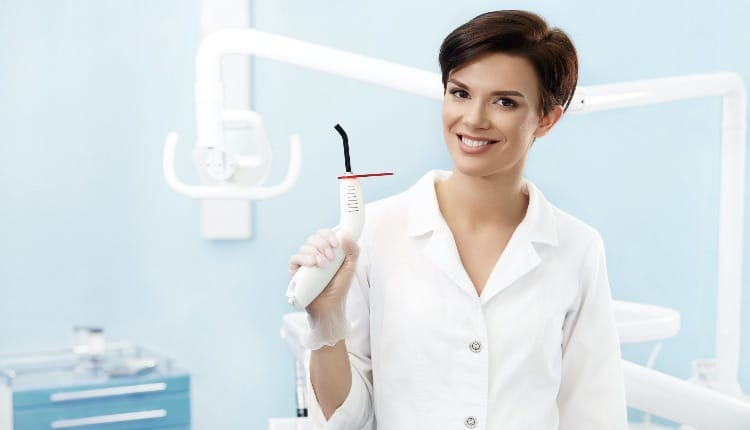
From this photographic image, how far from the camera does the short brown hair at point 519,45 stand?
140 centimetres

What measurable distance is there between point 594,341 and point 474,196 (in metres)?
0.32

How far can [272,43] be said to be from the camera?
1684mm

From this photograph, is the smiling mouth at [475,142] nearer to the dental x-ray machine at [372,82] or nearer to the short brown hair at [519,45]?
the short brown hair at [519,45]

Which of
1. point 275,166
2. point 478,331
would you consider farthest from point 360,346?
point 275,166

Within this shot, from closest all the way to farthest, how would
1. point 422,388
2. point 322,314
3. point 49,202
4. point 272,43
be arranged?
point 322,314 < point 422,388 < point 272,43 < point 49,202

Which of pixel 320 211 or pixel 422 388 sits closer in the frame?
pixel 422 388

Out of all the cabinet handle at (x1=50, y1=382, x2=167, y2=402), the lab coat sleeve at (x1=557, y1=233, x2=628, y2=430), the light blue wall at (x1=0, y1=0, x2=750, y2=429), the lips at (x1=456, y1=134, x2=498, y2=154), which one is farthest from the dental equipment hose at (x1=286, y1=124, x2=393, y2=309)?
the light blue wall at (x1=0, y1=0, x2=750, y2=429)

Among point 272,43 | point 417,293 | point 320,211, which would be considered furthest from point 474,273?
point 320,211

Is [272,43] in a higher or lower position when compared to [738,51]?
lower

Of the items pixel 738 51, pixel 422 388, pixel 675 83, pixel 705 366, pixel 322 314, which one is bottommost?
pixel 705 366

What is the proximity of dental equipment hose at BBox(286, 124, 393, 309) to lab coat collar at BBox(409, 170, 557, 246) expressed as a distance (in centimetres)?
20

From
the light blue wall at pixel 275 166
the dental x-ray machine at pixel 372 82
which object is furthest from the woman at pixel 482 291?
the light blue wall at pixel 275 166

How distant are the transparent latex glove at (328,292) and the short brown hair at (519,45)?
13.6 inches

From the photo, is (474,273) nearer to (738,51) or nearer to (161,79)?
(161,79)
